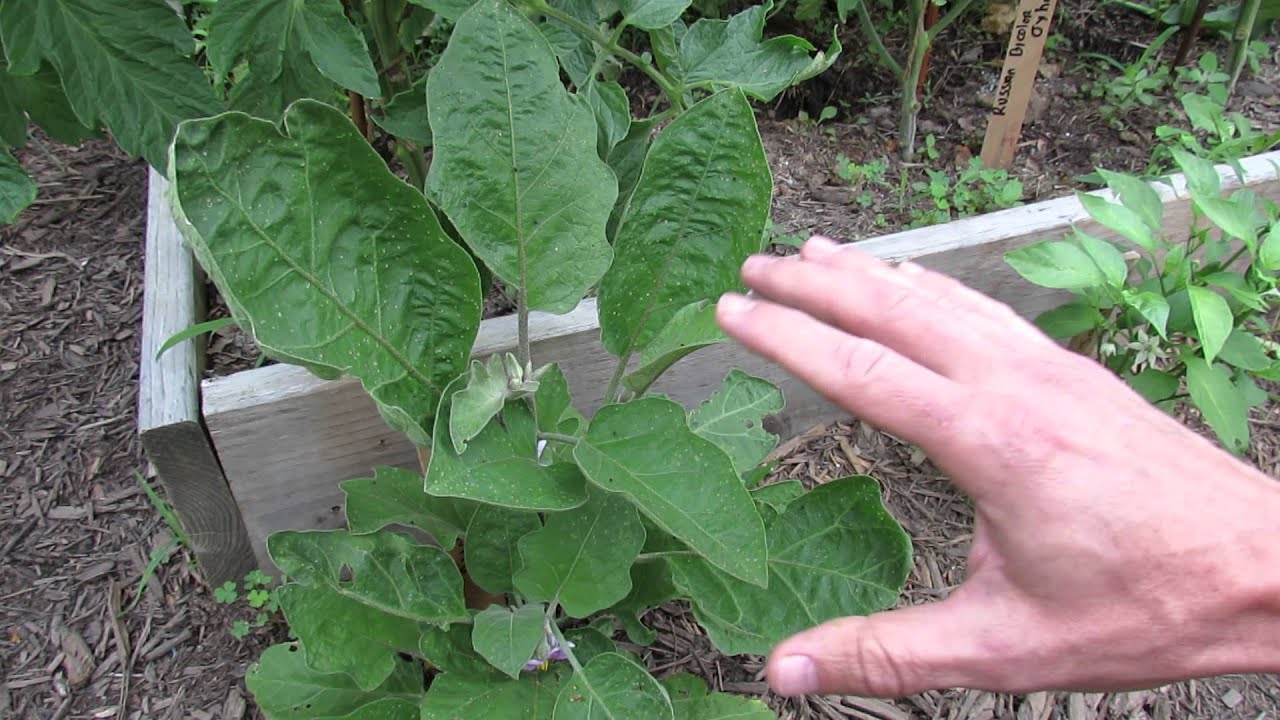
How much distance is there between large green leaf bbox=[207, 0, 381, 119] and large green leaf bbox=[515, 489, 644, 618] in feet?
2.00

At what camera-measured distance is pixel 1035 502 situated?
29.5 inches

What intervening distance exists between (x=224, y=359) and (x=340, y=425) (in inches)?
14.1

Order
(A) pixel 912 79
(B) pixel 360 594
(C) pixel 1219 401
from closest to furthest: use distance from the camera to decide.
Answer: (B) pixel 360 594 → (C) pixel 1219 401 → (A) pixel 912 79

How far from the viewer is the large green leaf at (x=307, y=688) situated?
1419 millimetres

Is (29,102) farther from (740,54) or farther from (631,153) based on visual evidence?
(740,54)

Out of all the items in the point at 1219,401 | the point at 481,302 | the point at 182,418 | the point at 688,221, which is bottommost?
the point at 182,418

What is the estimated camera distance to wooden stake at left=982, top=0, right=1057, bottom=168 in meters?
1.98

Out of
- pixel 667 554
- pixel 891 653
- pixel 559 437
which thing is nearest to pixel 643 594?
pixel 667 554

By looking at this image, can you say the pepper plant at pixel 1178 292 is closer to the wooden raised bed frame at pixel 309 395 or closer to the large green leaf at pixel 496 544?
the wooden raised bed frame at pixel 309 395

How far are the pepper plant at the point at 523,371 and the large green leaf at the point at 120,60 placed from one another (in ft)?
1.07

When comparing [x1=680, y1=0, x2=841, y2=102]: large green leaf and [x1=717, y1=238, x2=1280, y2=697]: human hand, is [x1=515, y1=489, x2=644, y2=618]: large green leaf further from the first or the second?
[x1=680, y1=0, x2=841, y2=102]: large green leaf

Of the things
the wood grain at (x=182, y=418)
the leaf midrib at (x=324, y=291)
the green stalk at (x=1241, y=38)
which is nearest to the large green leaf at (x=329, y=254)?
the leaf midrib at (x=324, y=291)

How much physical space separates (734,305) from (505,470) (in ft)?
1.17

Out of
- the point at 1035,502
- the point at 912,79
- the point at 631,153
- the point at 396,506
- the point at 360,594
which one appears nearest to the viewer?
the point at 1035,502
